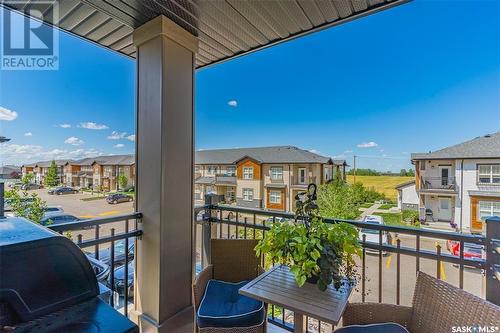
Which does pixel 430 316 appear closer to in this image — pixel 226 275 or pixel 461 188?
pixel 226 275

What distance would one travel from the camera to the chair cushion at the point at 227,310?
1.42 meters

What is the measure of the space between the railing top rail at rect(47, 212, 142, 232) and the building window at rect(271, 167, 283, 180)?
12246 millimetres

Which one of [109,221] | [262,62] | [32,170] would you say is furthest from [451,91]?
[32,170]

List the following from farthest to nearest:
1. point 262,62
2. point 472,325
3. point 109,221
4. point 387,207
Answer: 1. point 262,62
2. point 387,207
3. point 109,221
4. point 472,325

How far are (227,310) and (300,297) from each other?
1.86 feet

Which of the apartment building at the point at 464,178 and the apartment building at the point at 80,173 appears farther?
the apartment building at the point at 464,178

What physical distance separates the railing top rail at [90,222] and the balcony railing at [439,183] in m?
7.20

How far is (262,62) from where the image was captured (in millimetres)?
9312

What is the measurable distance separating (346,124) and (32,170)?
12.4 metres

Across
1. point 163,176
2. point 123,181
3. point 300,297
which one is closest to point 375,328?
point 300,297

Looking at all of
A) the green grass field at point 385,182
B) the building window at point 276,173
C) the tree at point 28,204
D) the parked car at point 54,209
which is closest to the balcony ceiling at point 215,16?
the parked car at point 54,209

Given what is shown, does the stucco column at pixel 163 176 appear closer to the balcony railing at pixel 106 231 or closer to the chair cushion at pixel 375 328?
the balcony railing at pixel 106 231

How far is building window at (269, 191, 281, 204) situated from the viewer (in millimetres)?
13930

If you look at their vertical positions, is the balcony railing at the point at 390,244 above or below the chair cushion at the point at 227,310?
above
